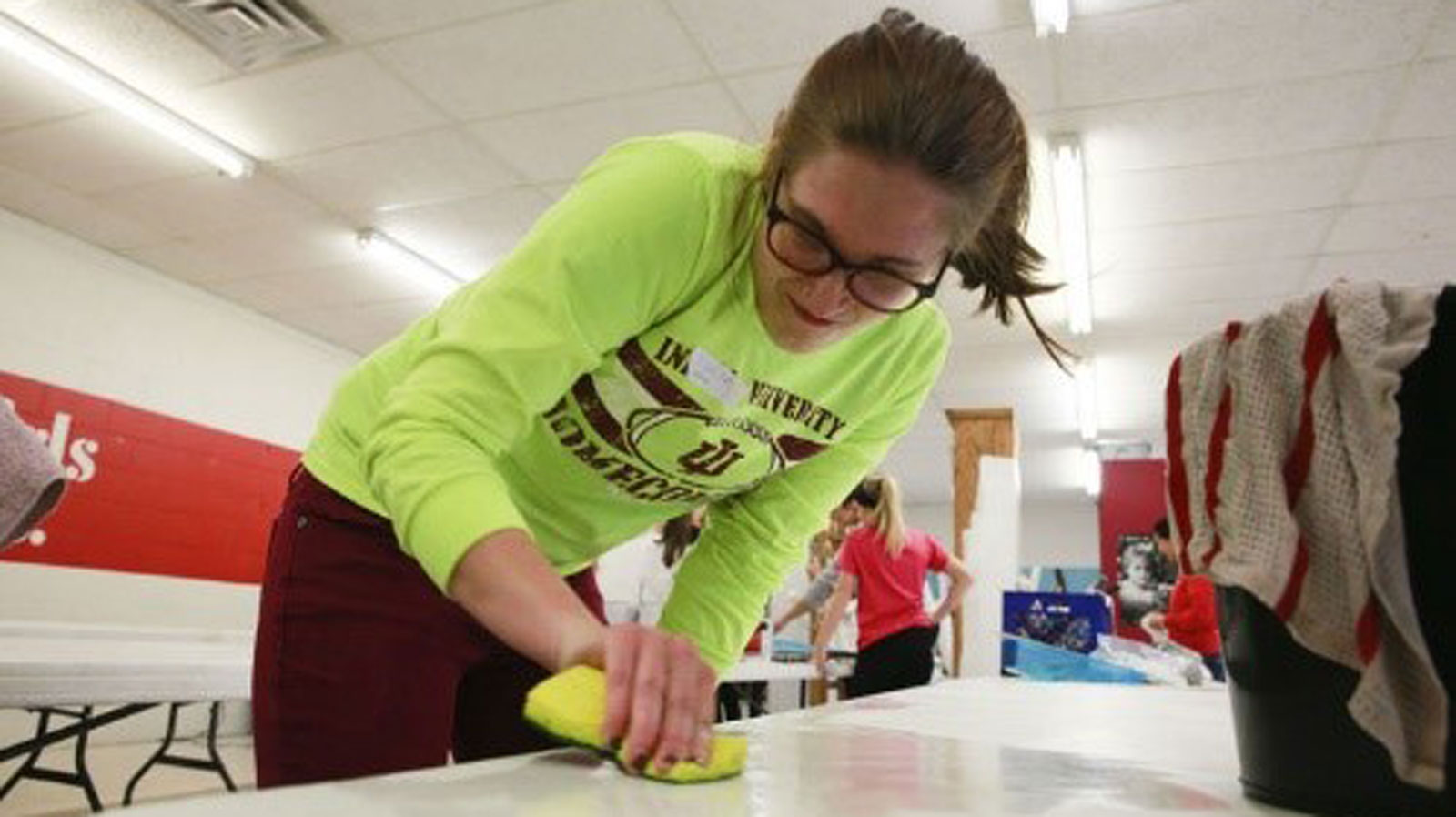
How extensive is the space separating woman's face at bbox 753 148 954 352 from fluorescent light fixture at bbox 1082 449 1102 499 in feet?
28.9

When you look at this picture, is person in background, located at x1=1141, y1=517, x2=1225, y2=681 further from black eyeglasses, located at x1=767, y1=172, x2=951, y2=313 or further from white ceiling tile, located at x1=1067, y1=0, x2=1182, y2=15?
black eyeglasses, located at x1=767, y1=172, x2=951, y2=313

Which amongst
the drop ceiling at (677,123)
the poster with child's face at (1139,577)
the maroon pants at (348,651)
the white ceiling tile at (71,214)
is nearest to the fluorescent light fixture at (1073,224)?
the drop ceiling at (677,123)

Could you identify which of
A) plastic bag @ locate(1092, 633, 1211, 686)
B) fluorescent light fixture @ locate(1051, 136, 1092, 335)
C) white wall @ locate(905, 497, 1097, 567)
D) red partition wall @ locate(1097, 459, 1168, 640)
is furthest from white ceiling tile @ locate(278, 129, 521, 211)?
white wall @ locate(905, 497, 1097, 567)

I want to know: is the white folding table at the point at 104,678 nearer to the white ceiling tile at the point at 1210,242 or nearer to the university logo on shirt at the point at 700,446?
the university logo on shirt at the point at 700,446

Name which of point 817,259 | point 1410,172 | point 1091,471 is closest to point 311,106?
point 817,259

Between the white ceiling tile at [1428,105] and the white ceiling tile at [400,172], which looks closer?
the white ceiling tile at [1428,105]

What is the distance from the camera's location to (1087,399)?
309 inches

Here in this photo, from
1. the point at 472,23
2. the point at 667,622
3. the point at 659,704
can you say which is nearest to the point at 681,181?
the point at 659,704

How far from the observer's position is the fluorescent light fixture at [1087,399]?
22.8 feet

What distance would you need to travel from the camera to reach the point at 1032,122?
3.63 m

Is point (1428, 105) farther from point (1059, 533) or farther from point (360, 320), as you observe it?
point (1059, 533)

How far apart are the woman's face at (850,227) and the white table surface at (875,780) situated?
391 millimetres

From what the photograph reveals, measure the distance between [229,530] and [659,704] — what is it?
20.6 feet

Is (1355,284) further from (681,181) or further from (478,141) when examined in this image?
(478,141)
